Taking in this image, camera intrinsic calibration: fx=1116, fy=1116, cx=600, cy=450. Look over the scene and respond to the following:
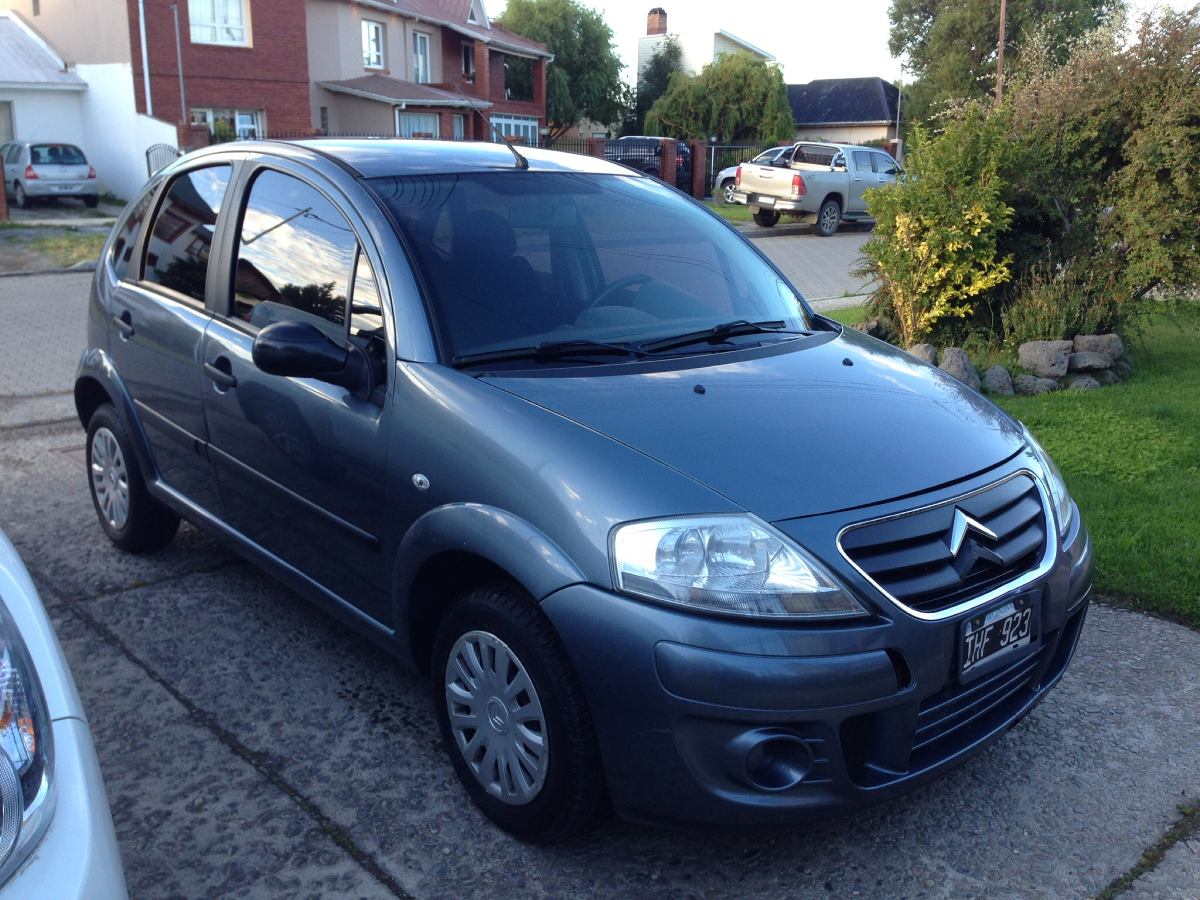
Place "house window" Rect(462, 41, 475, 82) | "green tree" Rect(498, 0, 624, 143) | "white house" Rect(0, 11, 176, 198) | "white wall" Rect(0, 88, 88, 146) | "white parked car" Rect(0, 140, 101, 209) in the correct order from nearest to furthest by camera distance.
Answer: "white parked car" Rect(0, 140, 101, 209)
"white house" Rect(0, 11, 176, 198)
"white wall" Rect(0, 88, 88, 146)
"house window" Rect(462, 41, 475, 82)
"green tree" Rect(498, 0, 624, 143)

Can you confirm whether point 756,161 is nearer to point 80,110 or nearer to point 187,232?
point 80,110

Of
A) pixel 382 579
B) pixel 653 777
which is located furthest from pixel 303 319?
pixel 653 777

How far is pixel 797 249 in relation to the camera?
68.6 ft

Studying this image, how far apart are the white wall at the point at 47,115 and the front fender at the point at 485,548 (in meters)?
30.5

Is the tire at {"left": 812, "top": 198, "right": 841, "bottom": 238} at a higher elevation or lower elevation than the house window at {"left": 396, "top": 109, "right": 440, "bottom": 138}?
lower

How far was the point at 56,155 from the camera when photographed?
26.2 meters

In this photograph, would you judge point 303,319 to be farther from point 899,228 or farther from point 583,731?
point 899,228

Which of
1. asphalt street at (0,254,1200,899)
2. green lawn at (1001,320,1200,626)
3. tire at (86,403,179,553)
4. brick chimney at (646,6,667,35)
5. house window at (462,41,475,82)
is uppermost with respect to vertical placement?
brick chimney at (646,6,667,35)

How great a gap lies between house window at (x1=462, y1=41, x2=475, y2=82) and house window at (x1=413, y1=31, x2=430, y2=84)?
1.90 meters

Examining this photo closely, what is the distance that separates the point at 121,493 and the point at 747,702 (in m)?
3.44

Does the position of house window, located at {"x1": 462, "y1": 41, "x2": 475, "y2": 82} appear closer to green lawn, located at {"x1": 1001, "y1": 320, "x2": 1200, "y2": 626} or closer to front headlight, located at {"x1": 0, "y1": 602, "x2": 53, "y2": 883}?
green lawn, located at {"x1": 1001, "y1": 320, "x2": 1200, "y2": 626}

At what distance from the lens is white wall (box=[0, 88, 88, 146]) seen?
29.2m

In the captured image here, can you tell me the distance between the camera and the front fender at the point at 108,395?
15.0ft

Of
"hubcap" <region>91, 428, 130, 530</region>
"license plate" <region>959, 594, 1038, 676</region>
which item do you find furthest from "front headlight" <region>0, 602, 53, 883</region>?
"hubcap" <region>91, 428, 130, 530</region>
